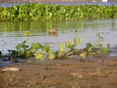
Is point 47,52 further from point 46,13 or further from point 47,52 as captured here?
point 46,13

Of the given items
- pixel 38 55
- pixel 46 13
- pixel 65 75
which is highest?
pixel 46 13

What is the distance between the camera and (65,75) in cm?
565

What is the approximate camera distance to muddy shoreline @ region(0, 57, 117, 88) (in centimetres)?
508

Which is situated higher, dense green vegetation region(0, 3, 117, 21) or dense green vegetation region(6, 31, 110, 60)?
dense green vegetation region(0, 3, 117, 21)

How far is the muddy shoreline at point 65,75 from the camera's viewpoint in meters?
5.08

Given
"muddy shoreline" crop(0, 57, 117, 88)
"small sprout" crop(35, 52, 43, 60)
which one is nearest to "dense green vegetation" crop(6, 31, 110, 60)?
"small sprout" crop(35, 52, 43, 60)

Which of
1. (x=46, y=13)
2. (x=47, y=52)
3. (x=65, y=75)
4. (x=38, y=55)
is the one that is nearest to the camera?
(x=65, y=75)

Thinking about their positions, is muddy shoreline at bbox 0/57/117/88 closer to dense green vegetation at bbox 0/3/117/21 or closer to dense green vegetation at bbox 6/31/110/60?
dense green vegetation at bbox 6/31/110/60

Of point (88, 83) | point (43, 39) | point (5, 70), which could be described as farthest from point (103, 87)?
point (43, 39)

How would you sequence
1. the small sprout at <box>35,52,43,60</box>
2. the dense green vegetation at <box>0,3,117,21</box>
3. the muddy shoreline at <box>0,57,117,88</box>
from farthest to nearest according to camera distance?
the dense green vegetation at <box>0,3,117,21</box>
the small sprout at <box>35,52,43,60</box>
the muddy shoreline at <box>0,57,117,88</box>

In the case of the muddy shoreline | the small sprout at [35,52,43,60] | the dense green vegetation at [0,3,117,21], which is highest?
the dense green vegetation at [0,3,117,21]

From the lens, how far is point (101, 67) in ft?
20.6

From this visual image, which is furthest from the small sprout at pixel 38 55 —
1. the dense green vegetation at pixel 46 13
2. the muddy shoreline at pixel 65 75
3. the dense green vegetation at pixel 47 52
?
the dense green vegetation at pixel 46 13

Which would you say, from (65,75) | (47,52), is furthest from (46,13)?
(65,75)
